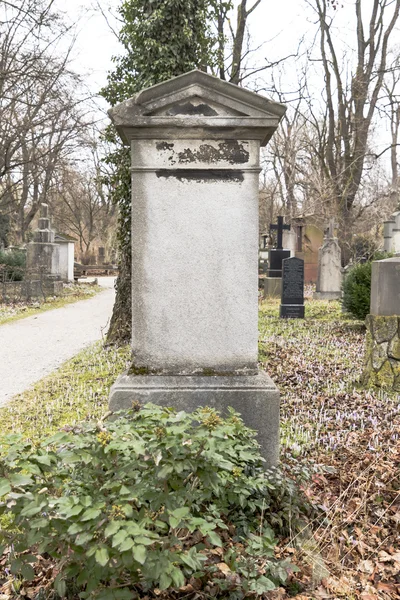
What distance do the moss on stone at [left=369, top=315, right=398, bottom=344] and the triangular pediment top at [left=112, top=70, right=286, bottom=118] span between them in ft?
11.4

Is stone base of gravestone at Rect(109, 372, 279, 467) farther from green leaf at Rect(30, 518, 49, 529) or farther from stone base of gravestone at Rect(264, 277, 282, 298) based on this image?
stone base of gravestone at Rect(264, 277, 282, 298)

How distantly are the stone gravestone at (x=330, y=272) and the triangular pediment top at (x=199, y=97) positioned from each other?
1577cm

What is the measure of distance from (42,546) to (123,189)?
728cm

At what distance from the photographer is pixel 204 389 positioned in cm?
352

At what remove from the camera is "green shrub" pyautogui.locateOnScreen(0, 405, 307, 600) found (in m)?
1.96

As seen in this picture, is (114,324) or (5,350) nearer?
(114,324)

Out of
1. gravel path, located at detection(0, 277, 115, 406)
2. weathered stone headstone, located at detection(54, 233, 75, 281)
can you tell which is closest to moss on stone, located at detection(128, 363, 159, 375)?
gravel path, located at detection(0, 277, 115, 406)

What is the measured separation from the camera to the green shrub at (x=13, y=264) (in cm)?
1895

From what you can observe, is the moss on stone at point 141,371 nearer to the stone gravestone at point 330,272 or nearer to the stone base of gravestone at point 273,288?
the stone base of gravestone at point 273,288

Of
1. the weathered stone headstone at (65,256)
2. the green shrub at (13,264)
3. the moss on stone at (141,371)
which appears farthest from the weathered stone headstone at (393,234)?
the weathered stone headstone at (65,256)

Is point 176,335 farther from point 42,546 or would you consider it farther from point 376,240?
point 376,240

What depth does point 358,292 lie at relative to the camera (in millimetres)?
11633

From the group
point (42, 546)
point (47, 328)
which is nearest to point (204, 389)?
point (42, 546)

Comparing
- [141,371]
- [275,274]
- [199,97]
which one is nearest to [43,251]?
[275,274]
